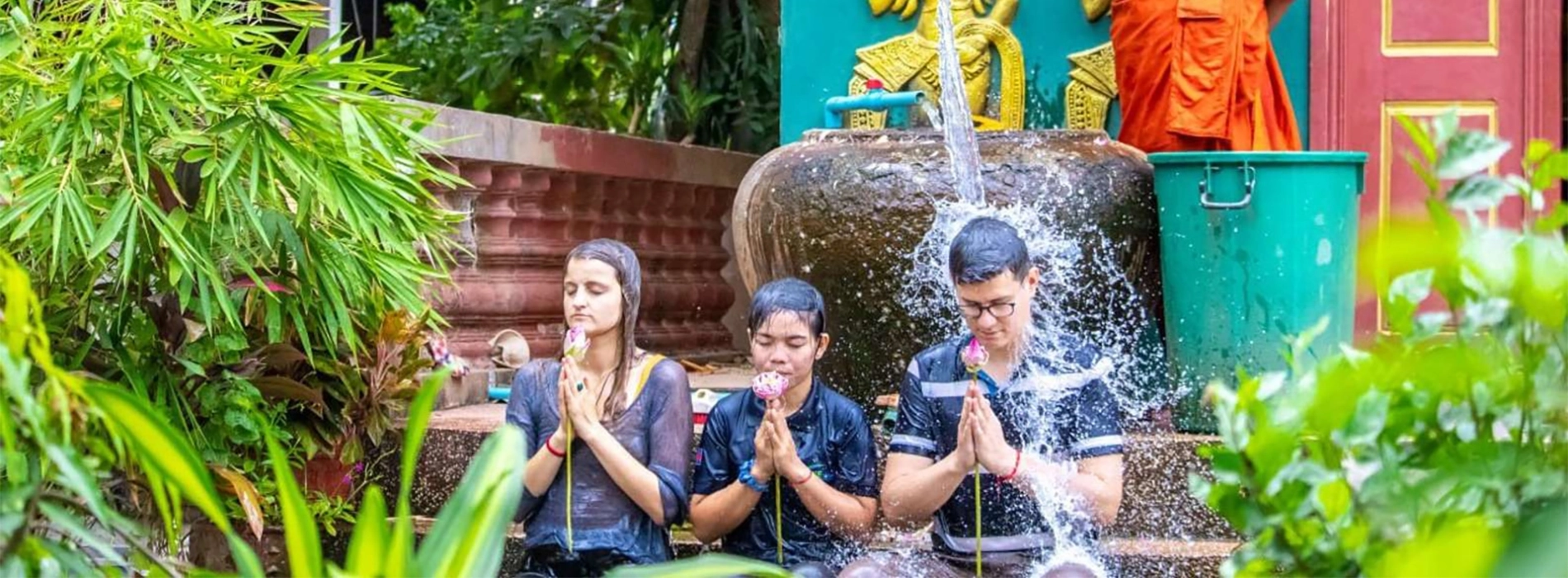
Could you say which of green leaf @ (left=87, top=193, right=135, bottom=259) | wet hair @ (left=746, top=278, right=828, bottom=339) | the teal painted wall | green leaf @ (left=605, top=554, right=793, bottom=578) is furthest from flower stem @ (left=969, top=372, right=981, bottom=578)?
the teal painted wall

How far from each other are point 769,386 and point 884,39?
118 inches

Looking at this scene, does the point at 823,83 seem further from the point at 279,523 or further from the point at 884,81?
the point at 279,523

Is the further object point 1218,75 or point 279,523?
point 1218,75

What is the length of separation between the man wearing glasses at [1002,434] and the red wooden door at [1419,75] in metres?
2.52

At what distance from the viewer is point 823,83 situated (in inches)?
235

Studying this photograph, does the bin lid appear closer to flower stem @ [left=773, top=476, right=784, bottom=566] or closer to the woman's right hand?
flower stem @ [left=773, top=476, right=784, bottom=566]

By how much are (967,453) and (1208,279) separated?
1.25 metres

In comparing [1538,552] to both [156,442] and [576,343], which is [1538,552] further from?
[576,343]

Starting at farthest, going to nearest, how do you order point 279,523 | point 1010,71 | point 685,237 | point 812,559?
point 685,237
point 1010,71
point 279,523
point 812,559

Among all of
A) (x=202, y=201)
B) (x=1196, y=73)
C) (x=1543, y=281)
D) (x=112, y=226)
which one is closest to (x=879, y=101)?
(x=1196, y=73)

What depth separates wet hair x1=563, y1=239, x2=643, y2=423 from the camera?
11.0 ft

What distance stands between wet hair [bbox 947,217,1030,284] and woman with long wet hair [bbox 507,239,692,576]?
565 millimetres

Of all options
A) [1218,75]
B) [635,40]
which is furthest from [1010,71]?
[635,40]

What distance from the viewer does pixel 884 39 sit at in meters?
5.86
